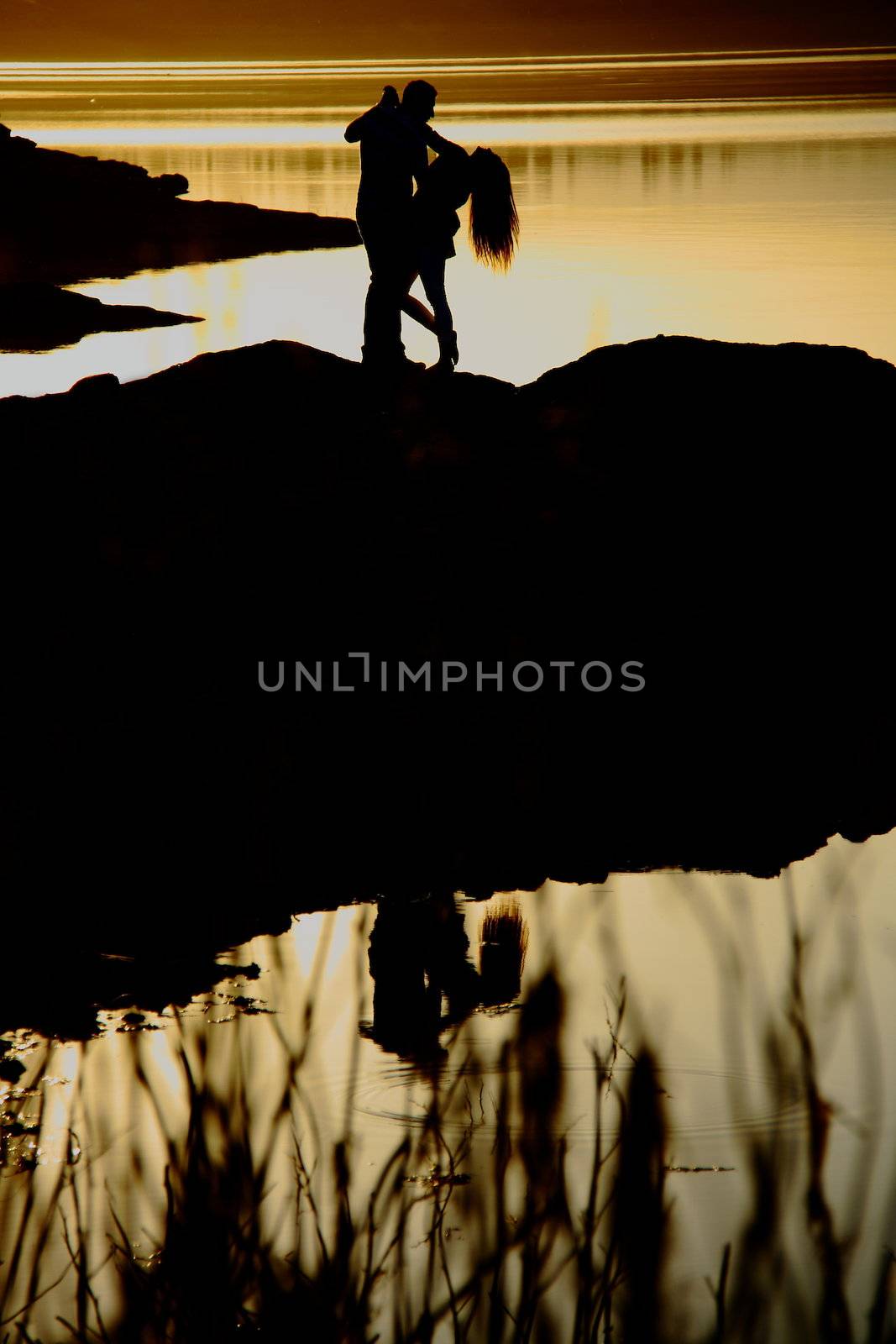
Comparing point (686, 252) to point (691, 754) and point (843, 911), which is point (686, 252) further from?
point (843, 911)

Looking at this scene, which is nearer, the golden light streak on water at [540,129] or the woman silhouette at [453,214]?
the woman silhouette at [453,214]

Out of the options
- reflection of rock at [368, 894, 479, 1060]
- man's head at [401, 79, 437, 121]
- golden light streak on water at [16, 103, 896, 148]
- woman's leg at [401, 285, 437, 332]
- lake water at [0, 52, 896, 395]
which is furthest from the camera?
golden light streak on water at [16, 103, 896, 148]

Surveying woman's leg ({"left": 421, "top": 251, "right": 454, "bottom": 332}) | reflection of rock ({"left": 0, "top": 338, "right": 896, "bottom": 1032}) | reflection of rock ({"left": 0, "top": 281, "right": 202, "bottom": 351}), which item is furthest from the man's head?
reflection of rock ({"left": 0, "top": 281, "right": 202, "bottom": 351})

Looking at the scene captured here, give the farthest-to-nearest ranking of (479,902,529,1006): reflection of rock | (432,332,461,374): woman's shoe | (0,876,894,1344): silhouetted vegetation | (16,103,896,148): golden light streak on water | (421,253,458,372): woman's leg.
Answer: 1. (16,103,896,148): golden light streak on water
2. (432,332,461,374): woman's shoe
3. (421,253,458,372): woman's leg
4. (479,902,529,1006): reflection of rock
5. (0,876,894,1344): silhouetted vegetation

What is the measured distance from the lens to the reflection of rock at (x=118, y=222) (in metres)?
44.7

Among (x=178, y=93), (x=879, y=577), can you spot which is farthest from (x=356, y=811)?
(x=178, y=93)

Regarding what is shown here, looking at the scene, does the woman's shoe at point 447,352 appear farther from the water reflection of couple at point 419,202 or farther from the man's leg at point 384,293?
the man's leg at point 384,293

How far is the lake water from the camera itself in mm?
27500

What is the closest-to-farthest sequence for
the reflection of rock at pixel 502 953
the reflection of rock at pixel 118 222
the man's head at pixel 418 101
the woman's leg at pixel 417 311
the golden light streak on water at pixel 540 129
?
the reflection of rock at pixel 502 953
the man's head at pixel 418 101
the woman's leg at pixel 417 311
the reflection of rock at pixel 118 222
the golden light streak on water at pixel 540 129

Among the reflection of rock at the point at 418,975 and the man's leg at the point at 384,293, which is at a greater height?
the man's leg at the point at 384,293

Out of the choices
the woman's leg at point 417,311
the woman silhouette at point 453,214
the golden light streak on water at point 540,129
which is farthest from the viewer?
the golden light streak on water at point 540,129

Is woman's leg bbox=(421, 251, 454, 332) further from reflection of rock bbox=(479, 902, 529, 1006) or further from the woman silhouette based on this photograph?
reflection of rock bbox=(479, 902, 529, 1006)

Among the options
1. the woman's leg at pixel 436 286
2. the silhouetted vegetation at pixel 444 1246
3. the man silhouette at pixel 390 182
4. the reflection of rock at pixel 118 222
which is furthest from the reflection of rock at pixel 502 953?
the reflection of rock at pixel 118 222

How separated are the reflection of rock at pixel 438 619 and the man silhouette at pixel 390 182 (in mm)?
643
